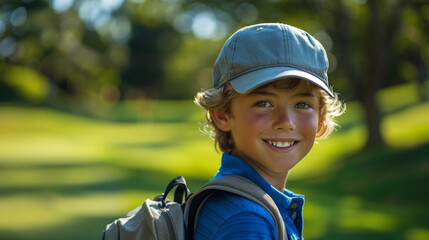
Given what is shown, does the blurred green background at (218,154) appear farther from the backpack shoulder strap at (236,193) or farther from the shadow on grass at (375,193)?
the backpack shoulder strap at (236,193)

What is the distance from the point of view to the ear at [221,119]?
2.05m

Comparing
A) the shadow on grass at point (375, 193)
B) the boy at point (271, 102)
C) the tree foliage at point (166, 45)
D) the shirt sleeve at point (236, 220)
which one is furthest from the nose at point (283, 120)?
the tree foliage at point (166, 45)

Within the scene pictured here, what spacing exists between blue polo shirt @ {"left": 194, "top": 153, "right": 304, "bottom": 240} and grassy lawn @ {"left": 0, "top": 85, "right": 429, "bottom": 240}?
6.06 m

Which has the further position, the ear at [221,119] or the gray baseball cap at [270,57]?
the ear at [221,119]

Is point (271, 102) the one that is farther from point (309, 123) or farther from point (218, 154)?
point (218, 154)

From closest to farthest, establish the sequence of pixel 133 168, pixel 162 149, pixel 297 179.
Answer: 1. pixel 297 179
2. pixel 133 168
3. pixel 162 149

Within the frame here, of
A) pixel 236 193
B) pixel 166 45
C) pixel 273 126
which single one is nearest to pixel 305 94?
pixel 273 126

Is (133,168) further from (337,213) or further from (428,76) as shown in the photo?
(428,76)

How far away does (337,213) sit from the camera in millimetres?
9695

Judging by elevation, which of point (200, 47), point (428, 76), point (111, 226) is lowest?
point (111, 226)

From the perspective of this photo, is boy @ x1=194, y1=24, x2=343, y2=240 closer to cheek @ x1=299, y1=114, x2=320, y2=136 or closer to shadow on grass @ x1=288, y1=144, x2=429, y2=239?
cheek @ x1=299, y1=114, x2=320, y2=136

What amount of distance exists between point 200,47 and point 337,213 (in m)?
56.5

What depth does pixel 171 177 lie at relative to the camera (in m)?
14.1

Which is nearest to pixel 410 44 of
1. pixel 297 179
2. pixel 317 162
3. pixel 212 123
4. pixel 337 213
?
pixel 317 162
